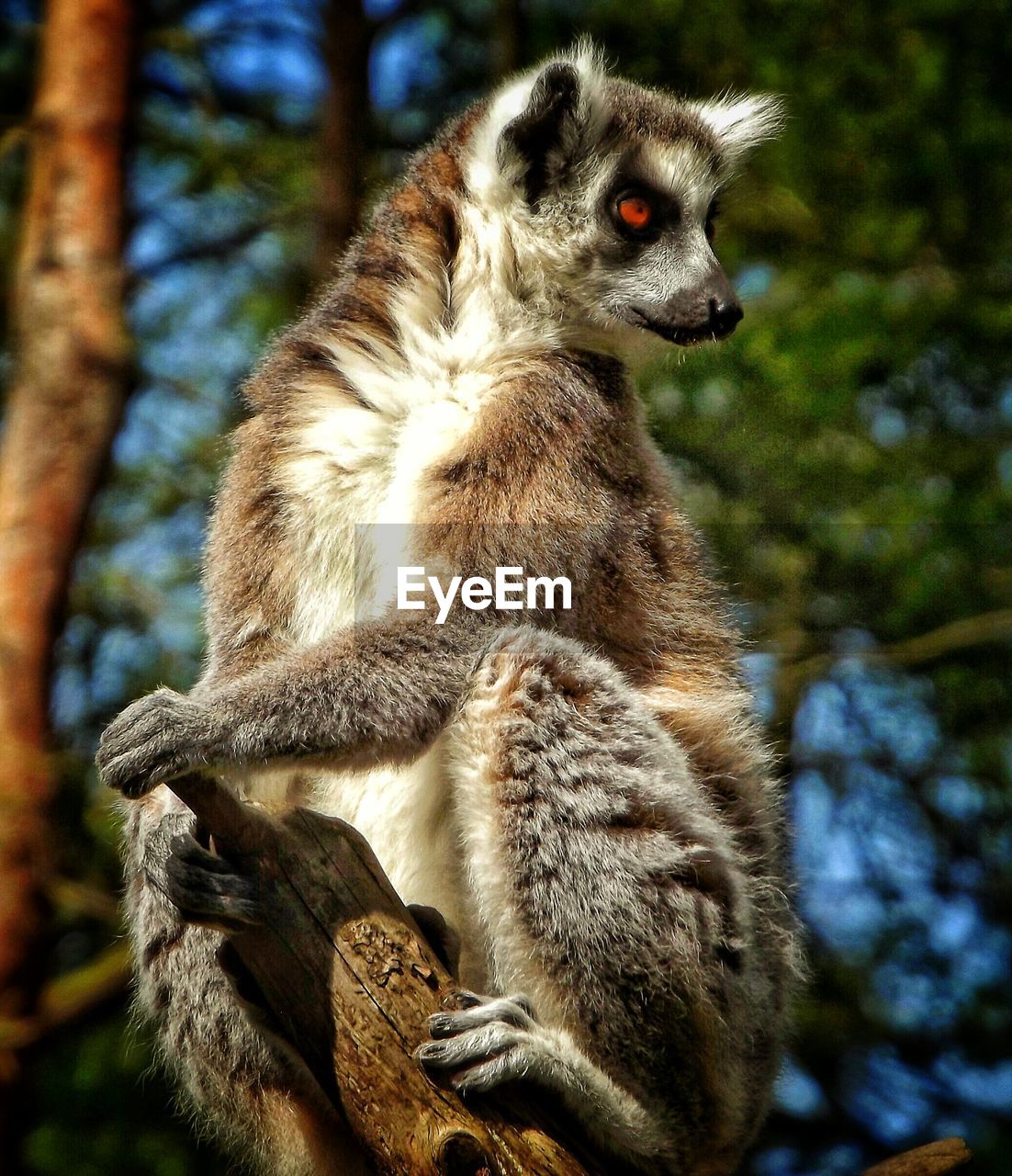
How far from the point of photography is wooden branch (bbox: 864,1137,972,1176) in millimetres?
3277

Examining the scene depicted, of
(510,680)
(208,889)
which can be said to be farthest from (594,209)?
(208,889)

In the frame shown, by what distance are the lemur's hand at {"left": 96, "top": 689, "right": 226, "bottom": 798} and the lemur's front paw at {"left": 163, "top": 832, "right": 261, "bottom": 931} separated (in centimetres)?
17

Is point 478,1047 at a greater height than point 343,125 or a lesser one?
lesser

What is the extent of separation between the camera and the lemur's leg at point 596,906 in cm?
326

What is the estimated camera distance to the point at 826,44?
8.43 m

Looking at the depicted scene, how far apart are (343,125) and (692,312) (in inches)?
186

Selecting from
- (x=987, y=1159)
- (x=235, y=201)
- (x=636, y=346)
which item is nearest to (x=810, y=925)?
(x=987, y=1159)

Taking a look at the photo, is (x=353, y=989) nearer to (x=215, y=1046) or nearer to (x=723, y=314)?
(x=215, y=1046)

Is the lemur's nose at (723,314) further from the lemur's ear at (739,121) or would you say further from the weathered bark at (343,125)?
the weathered bark at (343,125)

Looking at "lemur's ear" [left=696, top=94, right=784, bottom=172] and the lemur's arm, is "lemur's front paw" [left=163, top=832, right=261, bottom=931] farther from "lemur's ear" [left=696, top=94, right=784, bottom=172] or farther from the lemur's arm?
"lemur's ear" [left=696, top=94, right=784, bottom=172]

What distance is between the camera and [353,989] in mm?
3033

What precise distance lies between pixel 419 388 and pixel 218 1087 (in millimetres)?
2127

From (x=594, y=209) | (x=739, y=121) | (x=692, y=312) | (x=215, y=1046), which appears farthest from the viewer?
(x=739, y=121)

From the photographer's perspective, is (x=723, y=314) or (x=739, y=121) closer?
(x=723, y=314)
